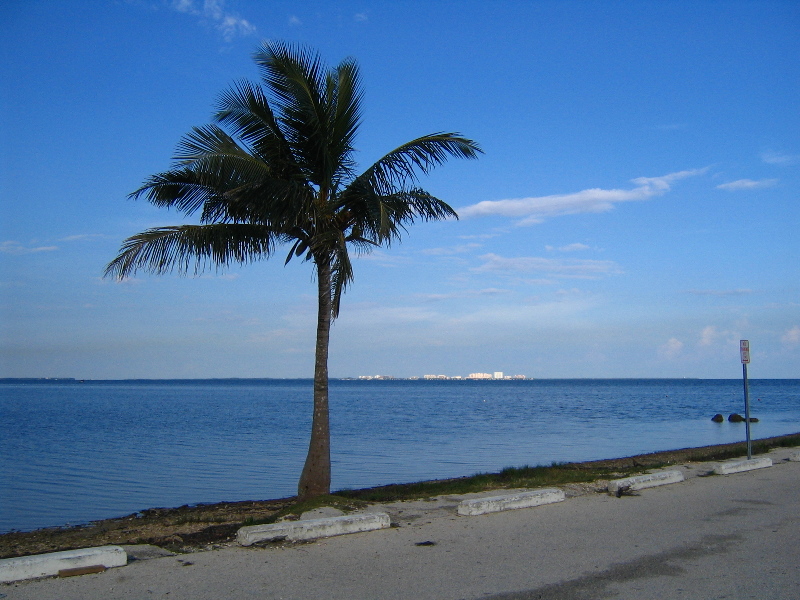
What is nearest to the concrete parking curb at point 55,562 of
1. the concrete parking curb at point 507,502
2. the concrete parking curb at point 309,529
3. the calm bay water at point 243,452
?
the concrete parking curb at point 309,529

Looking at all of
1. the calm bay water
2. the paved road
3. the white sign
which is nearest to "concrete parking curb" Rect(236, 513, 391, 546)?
the paved road

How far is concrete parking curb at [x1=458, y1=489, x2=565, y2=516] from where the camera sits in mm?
8969

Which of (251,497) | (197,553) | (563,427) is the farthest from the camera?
(563,427)

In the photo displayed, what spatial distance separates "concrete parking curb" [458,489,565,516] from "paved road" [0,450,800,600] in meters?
0.15

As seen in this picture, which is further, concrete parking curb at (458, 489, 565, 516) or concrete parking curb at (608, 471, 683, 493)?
concrete parking curb at (608, 471, 683, 493)

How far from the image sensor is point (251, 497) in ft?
52.7

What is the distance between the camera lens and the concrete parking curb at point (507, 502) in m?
8.97

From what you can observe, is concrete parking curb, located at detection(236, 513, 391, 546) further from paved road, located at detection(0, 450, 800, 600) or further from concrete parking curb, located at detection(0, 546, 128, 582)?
concrete parking curb, located at detection(0, 546, 128, 582)

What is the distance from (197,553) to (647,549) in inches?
182

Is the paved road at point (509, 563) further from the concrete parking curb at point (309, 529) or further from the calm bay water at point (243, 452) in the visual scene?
the calm bay water at point (243, 452)

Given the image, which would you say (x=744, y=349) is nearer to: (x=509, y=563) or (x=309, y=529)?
(x=509, y=563)

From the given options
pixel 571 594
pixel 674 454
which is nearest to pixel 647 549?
pixel 571 594

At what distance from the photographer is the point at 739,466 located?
13312 millimetres

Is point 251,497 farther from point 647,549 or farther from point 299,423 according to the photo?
point 299,423
